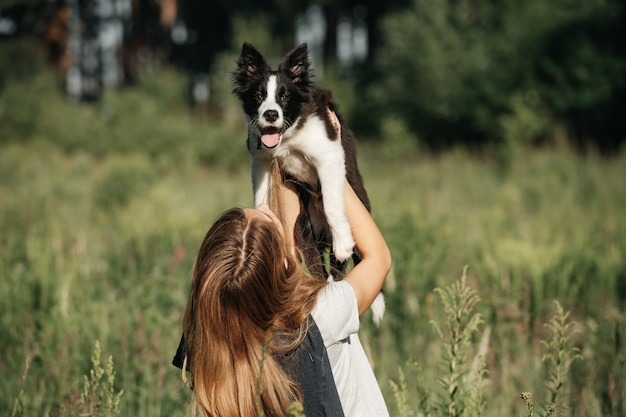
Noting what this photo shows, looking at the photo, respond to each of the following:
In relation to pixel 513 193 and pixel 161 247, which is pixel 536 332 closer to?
pixel 161 247

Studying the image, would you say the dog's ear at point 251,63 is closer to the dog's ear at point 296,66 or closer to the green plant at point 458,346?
the dog's ear at point 296,66

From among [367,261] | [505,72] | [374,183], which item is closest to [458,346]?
[367,261]

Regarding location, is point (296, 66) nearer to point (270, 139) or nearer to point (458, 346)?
point (270, 139)

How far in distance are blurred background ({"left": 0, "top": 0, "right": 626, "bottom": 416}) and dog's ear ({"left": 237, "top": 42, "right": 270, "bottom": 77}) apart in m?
0.28

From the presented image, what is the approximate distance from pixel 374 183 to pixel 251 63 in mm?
9635

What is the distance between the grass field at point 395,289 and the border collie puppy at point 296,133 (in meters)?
0.81

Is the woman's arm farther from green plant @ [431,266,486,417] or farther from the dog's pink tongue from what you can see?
the dog's pink tongue

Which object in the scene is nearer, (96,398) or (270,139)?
(96,398)

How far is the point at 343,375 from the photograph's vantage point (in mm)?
2289

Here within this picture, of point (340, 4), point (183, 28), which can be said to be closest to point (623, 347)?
point (340, 4)

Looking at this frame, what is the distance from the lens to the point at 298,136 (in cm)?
314

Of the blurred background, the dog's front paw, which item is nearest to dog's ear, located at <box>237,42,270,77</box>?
the blurred background

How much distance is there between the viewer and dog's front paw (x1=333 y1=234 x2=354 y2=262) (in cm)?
296

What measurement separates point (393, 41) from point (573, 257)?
57.1ft
